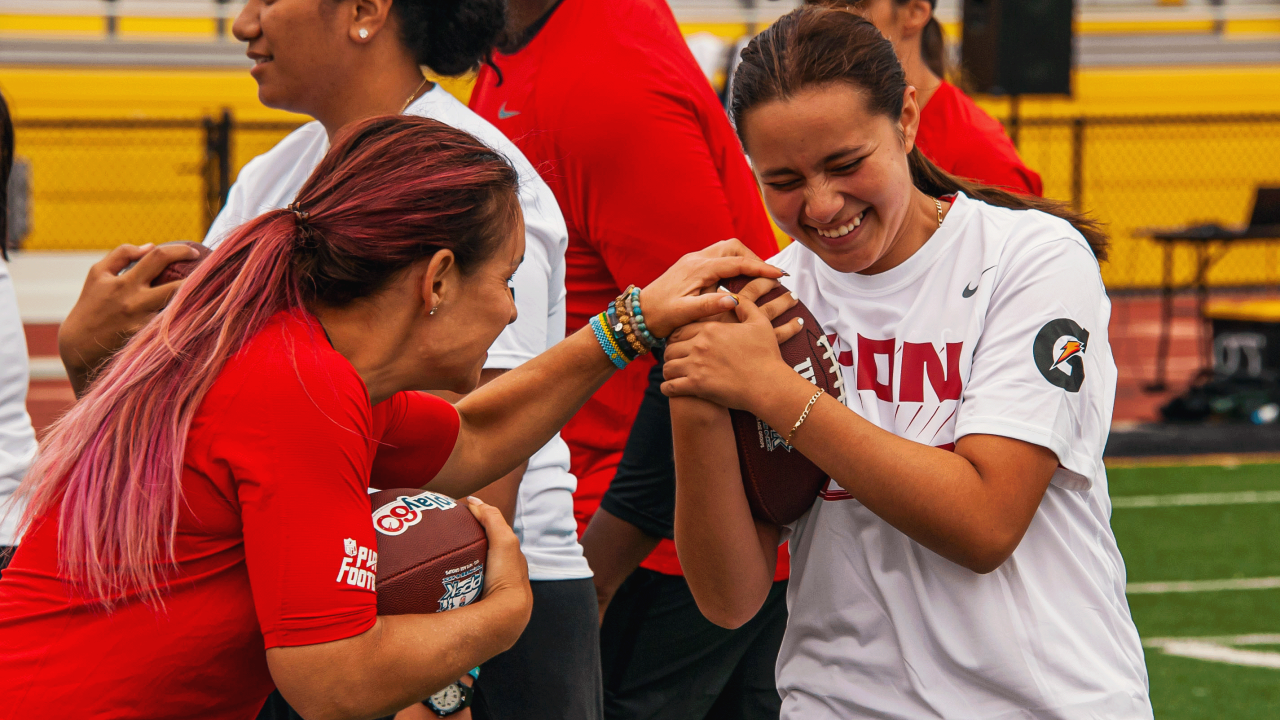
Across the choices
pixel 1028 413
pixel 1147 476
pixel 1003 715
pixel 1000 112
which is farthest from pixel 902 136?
pixel 1000 112

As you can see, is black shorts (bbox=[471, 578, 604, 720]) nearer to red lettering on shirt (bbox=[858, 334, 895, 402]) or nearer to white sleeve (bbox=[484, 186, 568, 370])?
white sleeve (bbox=[484, 186, 568, 370])

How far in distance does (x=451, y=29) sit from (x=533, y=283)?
0.60 metres

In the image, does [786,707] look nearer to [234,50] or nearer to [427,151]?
[427,151]

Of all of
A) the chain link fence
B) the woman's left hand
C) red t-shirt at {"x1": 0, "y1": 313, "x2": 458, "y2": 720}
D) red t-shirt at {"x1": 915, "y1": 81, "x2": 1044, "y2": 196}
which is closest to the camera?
red t-shirt at {"x1": 0, "y1": 313, "x2": 458, "y2": 720}

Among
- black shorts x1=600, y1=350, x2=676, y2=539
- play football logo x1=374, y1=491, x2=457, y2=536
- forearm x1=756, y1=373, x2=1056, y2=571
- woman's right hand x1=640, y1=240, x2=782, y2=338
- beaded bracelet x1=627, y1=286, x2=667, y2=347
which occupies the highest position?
woman's right hand x1=640, y1=240, x2=782, y2=338

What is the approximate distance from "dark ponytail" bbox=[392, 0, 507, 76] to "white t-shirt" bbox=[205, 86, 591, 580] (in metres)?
0.09

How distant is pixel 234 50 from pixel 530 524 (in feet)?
48.9

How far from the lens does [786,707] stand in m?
2.14

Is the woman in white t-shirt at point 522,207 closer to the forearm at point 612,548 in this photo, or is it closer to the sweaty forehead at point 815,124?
the forearm at point 612,548

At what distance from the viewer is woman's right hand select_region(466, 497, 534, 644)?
2.00 meters

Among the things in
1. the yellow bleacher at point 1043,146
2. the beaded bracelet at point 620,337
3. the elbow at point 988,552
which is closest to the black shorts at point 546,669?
the beaded bracelet at point 620,337

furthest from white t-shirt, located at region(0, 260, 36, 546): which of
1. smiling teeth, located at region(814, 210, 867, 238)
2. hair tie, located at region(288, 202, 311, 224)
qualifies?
smiling teeth, located at region(814, 210, 867, 238)

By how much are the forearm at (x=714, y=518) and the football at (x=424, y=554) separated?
12.7 inches

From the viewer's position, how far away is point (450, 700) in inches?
92.7
